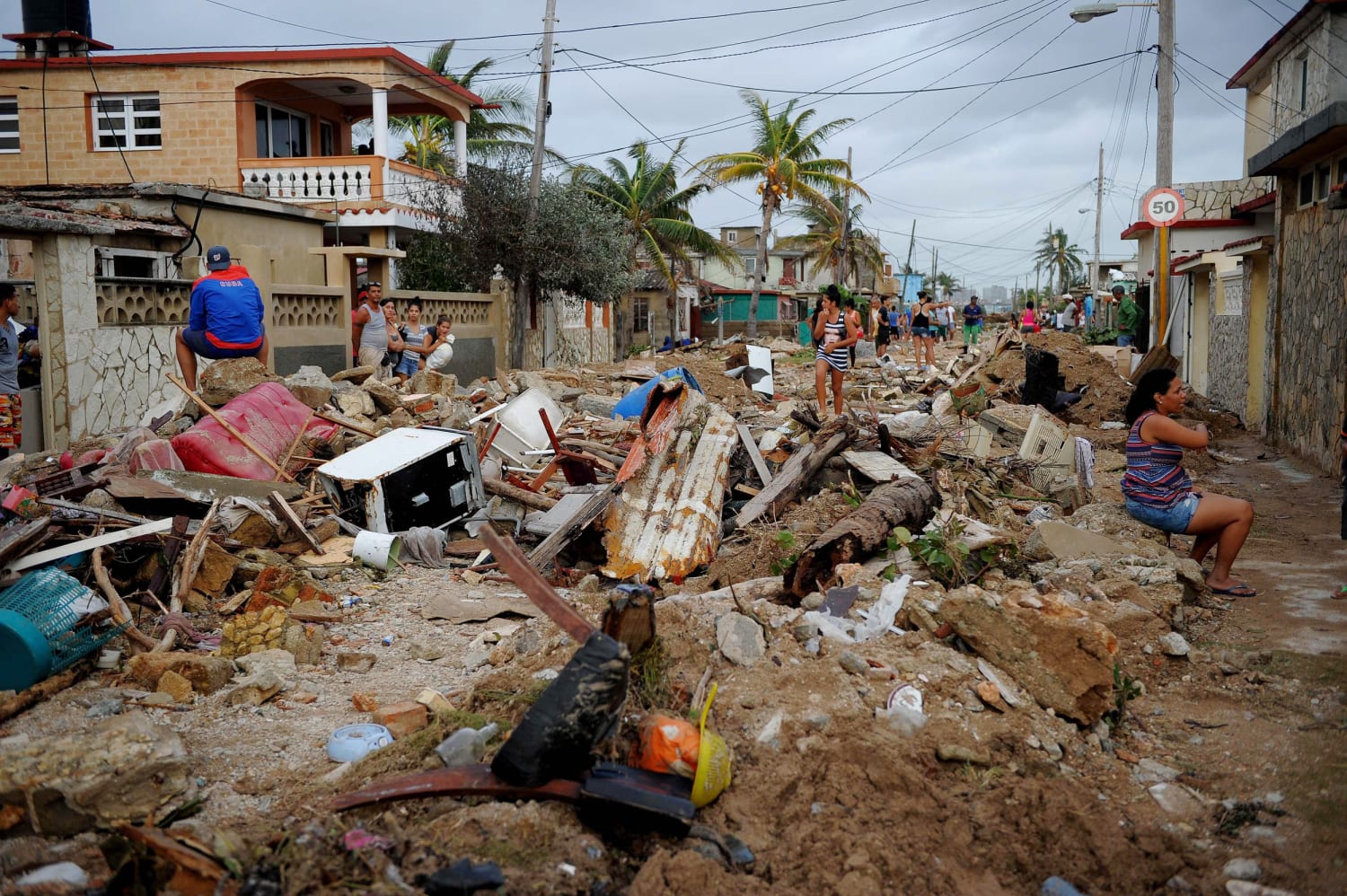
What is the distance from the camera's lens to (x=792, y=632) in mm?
4852

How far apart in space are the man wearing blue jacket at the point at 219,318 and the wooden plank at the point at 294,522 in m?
2.76

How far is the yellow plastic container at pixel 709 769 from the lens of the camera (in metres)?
3.52

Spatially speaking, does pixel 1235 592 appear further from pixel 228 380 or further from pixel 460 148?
pixel 460 148

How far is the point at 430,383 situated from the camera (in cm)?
1285

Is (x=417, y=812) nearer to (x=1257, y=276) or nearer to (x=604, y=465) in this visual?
(x=604, y=465)

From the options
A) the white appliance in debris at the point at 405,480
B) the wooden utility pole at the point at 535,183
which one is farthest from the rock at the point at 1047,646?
the wooden utility pole at the point at 535,183

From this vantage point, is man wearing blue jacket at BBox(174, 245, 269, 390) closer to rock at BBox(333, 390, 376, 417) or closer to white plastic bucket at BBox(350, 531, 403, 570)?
rock at BBox(333, 390, 376, 417)

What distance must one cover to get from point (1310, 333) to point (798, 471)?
22.3ft

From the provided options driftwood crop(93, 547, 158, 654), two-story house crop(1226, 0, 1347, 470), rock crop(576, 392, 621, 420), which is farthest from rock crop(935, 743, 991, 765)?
rock crop(576, 392, 621, 420)

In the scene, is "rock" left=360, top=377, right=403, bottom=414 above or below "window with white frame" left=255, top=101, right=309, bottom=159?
below

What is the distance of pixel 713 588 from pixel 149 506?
3.79m

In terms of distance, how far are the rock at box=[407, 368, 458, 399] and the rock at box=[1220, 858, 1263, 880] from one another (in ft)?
34.2

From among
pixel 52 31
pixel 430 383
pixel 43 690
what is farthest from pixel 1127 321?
pixel 52 31

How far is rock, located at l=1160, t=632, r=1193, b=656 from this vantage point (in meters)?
5.15
